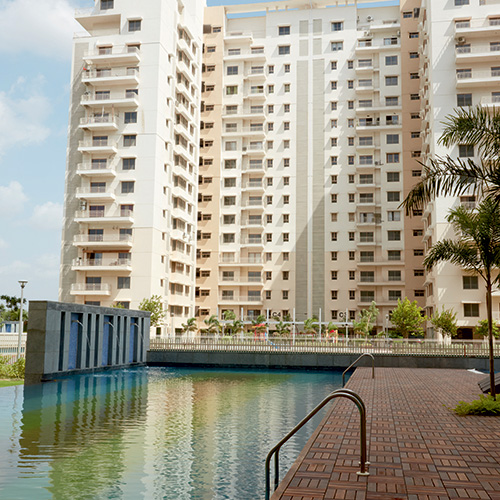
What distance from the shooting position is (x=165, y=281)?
56375 mm

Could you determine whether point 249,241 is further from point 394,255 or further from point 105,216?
point 105,216

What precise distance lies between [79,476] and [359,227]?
190 ft

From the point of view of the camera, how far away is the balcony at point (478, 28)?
172 ft

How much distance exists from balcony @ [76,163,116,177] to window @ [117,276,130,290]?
10.3 metres

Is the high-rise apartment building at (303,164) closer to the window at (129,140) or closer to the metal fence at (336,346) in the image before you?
the window at (129,140)

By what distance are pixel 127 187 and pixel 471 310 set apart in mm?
34234

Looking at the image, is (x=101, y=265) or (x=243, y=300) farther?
(x=243, y=300)

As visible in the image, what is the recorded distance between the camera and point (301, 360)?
33688mm

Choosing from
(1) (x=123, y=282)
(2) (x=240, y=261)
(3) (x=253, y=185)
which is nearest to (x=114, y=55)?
(3) (x=253, y=185)

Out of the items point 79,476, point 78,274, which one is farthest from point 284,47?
point 79,476

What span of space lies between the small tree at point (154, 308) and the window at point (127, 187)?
1099cm

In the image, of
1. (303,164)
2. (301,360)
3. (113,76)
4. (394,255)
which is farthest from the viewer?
(303,164)

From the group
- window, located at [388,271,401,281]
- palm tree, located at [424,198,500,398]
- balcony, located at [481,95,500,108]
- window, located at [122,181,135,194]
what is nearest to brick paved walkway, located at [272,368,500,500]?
palm tree, located at [424,198,500,398]

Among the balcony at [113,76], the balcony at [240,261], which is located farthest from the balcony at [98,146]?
the balcony at [240,261]
